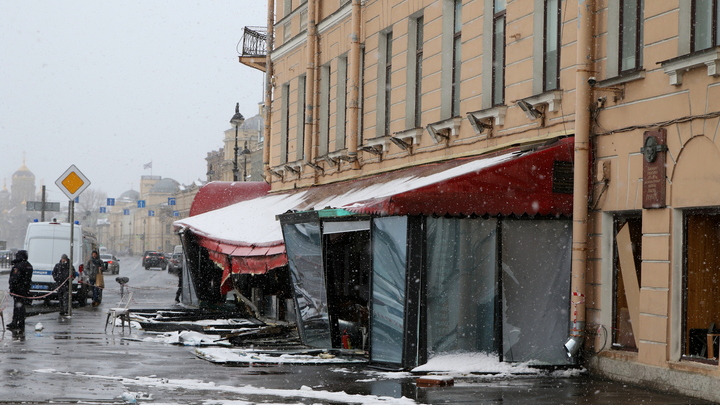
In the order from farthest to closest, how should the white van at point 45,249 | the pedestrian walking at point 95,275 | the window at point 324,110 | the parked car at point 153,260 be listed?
the parked car at point 153,260 < the white van at point 45,249 < the pedestrian walking at point 95,275 < the window at point 324,110

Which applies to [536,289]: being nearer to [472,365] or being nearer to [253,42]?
[472,365]

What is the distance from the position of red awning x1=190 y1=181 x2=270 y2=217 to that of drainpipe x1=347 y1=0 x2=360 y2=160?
7.90 meters

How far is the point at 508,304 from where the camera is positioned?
→ 12688 millimetres

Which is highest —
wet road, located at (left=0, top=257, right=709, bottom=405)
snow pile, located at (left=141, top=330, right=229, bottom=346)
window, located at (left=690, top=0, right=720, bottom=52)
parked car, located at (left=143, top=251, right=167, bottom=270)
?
window, located at (left=690, top=0, right=720, bottom=52)

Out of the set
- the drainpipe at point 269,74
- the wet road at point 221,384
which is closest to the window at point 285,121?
the drainpipe at point 269,74

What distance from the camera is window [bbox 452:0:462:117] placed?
1602cm

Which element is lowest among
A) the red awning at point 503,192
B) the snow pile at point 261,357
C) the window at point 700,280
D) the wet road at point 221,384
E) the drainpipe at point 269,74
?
the snow pile at point 261,357

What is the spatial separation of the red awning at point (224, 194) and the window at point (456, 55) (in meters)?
11.9

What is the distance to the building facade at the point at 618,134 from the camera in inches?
414

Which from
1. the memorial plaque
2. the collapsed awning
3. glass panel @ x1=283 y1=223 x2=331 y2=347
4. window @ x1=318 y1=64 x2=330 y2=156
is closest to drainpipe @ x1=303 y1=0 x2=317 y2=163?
window @ x1=318 y1=64 x2=330 y2=156

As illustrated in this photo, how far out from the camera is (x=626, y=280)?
11672mm

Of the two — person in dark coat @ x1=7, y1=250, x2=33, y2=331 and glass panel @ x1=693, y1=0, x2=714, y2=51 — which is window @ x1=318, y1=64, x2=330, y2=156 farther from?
glass panel @ x1=693, y1=0, x2=714, y2=51

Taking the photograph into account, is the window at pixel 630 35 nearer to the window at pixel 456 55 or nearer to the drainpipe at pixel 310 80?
the window at pixel 456 55

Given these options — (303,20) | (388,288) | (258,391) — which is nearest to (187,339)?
(388,288)
